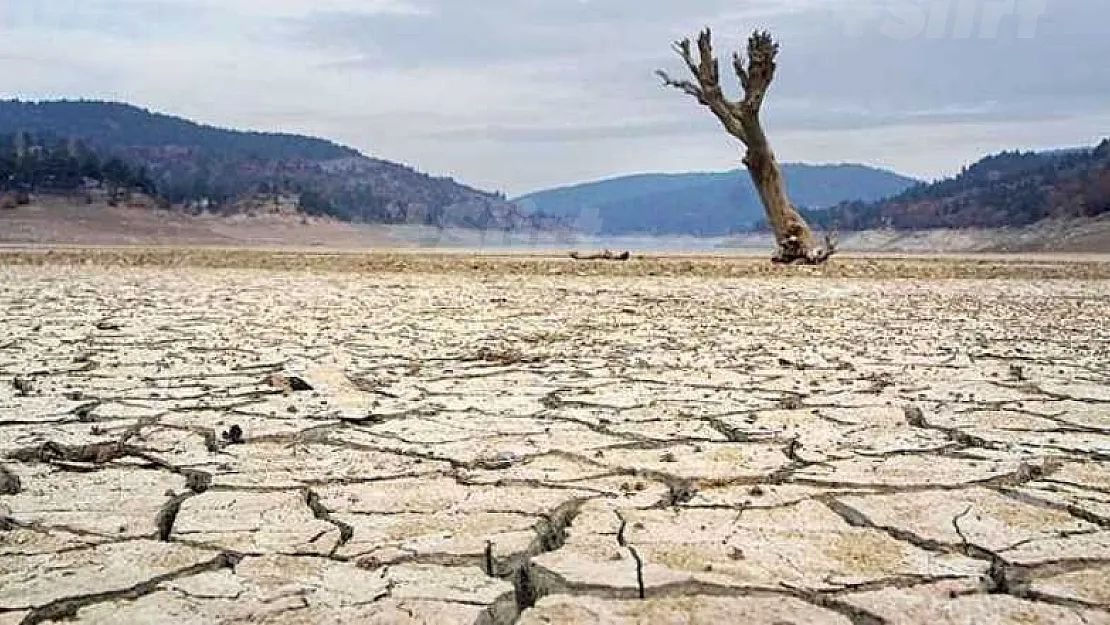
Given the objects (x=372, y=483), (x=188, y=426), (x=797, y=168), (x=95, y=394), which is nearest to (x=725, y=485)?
(x=372, y=483)

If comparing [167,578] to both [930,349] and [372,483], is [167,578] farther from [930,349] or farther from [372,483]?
[930,349]

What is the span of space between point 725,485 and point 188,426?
174 cm

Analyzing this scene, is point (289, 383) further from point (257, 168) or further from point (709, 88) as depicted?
point (257, 168)

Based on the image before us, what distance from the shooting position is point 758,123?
645 inches

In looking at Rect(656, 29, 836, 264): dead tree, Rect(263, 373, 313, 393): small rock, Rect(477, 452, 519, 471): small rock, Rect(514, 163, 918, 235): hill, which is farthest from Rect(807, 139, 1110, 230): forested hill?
Rect(514, 163, 918, 235): hill

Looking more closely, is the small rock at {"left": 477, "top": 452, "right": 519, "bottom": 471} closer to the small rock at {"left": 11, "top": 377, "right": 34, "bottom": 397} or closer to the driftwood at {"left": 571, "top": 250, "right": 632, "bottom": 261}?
the small rock at {"left": 11, "top": 377, "right": 34, "bottom": 397}

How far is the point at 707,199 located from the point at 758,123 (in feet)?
403

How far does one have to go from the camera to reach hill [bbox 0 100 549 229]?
64.1 metres

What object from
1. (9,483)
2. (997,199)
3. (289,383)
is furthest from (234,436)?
(997,199)

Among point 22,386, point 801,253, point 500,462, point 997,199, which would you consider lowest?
point 22,386

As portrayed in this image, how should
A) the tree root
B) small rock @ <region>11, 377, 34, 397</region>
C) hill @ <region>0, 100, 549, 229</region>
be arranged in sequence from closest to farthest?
small rock @ <region>11, 377, 34, 397</region>, the tree root, hill @ <region>0, 100, 549, 229</region>

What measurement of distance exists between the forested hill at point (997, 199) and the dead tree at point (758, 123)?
22008 mm

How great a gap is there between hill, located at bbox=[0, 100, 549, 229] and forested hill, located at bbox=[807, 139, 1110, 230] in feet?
88.2

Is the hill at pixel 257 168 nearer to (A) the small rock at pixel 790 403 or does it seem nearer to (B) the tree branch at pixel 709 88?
(B) the tree branch at pixel 709 88
